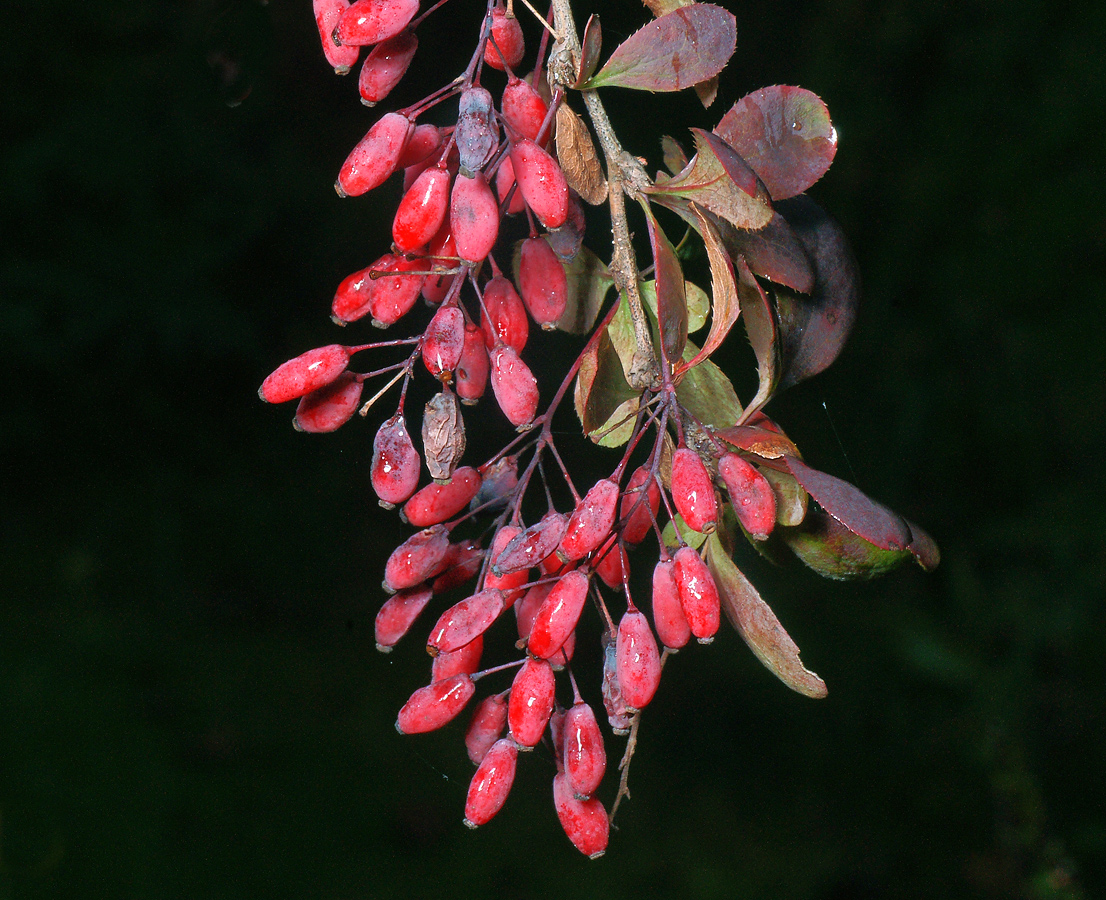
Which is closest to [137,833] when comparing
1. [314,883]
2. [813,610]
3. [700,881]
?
[314,883]

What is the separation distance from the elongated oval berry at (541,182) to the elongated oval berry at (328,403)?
161 millimetres

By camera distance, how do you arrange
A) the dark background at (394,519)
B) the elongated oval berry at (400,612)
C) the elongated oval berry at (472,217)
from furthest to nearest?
the dark background at (394,519), the elongated oval berry at (400,612), the elongated oval berry at (472,217)

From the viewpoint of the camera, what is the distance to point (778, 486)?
0.49 meters

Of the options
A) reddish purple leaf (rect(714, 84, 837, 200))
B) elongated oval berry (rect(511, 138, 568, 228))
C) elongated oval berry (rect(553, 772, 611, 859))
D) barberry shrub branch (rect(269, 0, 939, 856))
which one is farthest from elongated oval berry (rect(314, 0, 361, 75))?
elongated oval berry (rect(553, 772, 611, 859))

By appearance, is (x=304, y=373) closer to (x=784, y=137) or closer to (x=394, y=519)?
(x=784, y=137)

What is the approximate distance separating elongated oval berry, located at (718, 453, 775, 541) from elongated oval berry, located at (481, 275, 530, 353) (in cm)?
15

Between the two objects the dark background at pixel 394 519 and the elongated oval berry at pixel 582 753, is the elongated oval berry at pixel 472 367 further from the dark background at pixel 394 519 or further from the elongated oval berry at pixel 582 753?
the dark background at pixel 394 519

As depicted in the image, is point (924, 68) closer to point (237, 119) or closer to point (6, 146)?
point (237, 119)

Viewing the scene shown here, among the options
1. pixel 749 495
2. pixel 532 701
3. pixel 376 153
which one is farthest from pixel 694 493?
pixel 376 153

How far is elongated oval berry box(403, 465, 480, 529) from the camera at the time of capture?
1.67ft

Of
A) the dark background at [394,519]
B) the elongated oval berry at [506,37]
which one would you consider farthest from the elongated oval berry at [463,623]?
the dark background at [394,519]

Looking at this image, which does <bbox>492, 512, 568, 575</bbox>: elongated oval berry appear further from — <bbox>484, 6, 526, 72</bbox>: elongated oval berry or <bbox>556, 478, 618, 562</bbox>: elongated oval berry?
<bbox>484, 6, 526, 72</bbox>: elongated oval berry

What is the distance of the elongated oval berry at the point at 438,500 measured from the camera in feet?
1.67

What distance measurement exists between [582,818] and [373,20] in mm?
456
